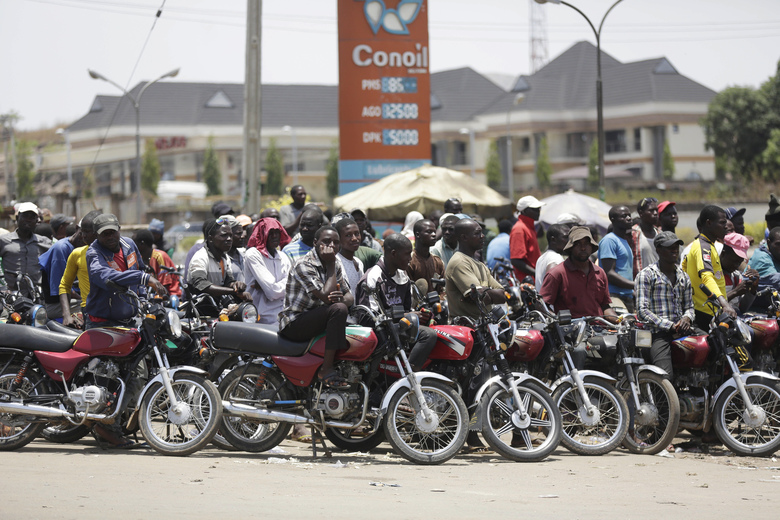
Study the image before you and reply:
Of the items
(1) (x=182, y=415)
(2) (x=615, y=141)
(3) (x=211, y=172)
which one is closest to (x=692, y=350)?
(1) (x=182, y=415)

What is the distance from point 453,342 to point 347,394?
3.16 feet

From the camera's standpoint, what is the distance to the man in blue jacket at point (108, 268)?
27.0 ft

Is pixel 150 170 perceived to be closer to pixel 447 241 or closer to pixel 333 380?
pixel 447 241

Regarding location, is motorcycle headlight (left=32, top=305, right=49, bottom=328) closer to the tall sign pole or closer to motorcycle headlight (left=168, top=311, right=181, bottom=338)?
motorcycle headlight (left=168, top=311, right=181, bottom=338)

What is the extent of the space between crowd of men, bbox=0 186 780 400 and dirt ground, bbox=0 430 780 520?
92cm

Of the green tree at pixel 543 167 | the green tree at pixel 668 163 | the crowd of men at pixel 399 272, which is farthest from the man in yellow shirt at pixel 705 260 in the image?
the green tree at pixel 543 167

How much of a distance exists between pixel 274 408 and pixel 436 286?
182 centimetres

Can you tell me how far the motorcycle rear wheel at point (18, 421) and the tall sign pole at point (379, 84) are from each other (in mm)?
12425

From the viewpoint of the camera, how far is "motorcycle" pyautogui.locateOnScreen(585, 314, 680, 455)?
27.4 feet

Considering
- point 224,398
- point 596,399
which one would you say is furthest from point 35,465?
point 596,399

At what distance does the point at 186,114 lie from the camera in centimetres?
8819

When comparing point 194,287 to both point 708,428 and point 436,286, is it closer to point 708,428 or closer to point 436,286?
point 436,286

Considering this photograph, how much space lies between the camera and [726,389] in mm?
8359

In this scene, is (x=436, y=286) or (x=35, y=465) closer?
(x=35, y=465)
